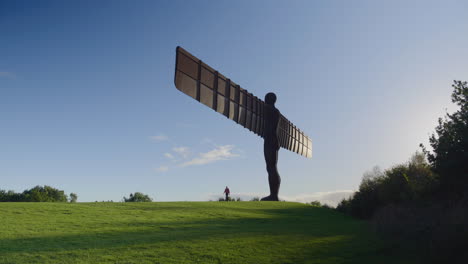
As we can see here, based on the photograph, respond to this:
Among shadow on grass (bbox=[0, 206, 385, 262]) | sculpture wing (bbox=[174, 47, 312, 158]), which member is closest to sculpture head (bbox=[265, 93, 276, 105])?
sculpture wing (bbox=[174, 47, 312, 158])

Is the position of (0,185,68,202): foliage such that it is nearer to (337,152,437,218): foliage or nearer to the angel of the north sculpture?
Answer: the angel of the north sculpture

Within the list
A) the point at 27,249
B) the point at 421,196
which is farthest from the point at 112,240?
the point at 421,196

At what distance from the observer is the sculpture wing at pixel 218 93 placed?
18438 millimetres

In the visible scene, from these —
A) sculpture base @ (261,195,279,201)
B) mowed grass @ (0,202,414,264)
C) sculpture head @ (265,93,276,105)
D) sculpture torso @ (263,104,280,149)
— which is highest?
sculpture head @ (265,93,276,105)

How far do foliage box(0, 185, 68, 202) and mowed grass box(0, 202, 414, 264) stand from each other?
41452 millimetres

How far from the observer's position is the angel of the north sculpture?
61.6 ft

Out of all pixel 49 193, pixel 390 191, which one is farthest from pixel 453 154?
pixel 49 193

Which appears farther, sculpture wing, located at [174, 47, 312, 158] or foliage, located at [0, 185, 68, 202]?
foliage, located at [0, 185, 68, 202]

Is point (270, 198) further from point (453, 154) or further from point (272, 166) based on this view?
point (453, 154)

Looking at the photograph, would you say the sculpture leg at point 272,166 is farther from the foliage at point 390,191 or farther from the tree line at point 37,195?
the tree line at point 37,195

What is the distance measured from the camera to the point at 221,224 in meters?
16.1

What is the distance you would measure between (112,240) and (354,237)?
9.17m

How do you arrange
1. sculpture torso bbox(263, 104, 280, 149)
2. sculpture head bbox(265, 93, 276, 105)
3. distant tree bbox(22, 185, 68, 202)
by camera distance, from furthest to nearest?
1. distant tree bbox(22, 185, 68, 202)
2. sculpture head bbox(265, 93, 276, 105)
3. sculpture torso bbox(263, 104, 280, 149)

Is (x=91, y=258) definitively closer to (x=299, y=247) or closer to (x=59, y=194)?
(x=299, y=247)
